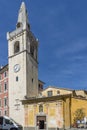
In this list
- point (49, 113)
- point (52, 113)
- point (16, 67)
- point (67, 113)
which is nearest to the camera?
point (67, 113)

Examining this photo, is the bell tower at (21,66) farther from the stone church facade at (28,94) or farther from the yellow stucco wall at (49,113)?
the yellow stucco wall at (49,113)

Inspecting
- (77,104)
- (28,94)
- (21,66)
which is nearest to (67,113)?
(77,104)

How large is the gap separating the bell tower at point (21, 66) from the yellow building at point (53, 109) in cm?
253

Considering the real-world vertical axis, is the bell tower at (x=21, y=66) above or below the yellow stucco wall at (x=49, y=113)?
above

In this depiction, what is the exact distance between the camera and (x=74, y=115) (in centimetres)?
5488

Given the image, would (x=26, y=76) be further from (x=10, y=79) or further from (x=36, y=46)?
(x=36, y=46)

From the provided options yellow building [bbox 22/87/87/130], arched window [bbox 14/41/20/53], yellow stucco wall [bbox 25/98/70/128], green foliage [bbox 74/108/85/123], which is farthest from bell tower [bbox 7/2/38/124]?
green foliage [bbox 74/108/85/123]

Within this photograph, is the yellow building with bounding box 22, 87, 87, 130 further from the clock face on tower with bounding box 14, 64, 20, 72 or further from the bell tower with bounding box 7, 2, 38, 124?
the clock face on tower with bounding box 14, 64, 20, 72

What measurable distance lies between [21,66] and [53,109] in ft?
41.9

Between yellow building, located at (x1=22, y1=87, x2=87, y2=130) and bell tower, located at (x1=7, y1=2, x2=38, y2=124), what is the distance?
2530 millimetres

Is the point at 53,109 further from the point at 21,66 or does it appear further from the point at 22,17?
the point at 22,17

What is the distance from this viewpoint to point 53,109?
5666 centimetres

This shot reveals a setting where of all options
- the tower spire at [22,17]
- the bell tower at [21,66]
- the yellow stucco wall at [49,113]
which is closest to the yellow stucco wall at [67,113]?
the yellow stucco wall at [49,113]

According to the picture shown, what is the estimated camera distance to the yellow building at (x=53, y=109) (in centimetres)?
5481
